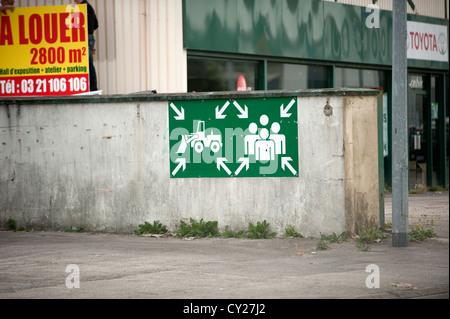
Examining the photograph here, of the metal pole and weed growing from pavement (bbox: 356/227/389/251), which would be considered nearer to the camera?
the metal pole

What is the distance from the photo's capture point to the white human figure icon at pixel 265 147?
12.1 metres

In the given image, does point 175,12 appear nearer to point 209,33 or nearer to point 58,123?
point 209,33

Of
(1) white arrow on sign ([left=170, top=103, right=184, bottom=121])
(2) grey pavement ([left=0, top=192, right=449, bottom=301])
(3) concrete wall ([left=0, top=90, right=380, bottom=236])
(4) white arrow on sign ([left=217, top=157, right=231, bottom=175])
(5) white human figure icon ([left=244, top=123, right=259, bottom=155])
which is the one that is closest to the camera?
(2) grey pavement ([left=0, top=192, right=449, bottom=301])

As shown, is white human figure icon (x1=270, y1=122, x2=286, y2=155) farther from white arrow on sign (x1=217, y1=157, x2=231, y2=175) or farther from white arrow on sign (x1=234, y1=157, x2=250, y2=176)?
white arrow on sign (x1=217, y1=157, x2=231, y2=175)

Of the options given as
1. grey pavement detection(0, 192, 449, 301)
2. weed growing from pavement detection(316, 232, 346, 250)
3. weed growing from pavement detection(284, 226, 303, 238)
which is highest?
weed growing from pavement detection(284, 226, 303, 238)

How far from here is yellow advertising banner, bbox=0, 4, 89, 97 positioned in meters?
14.8

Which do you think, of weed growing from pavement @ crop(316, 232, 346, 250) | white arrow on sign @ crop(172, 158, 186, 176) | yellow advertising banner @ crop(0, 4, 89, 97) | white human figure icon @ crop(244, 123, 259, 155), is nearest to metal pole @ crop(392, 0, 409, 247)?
weed growing from pavement @ crop(316, 232, 346, 250)

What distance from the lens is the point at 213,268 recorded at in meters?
9.41

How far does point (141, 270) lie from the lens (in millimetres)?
9344

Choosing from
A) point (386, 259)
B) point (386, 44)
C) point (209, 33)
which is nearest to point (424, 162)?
point (386, 44)

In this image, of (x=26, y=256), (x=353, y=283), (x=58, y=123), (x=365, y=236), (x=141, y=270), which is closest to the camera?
(x=353, y=283)

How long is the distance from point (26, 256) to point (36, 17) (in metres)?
5.98

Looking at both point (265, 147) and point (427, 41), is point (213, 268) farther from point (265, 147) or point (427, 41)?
point (427, 41)

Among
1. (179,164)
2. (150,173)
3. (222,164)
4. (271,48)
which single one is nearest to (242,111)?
(222,164)
